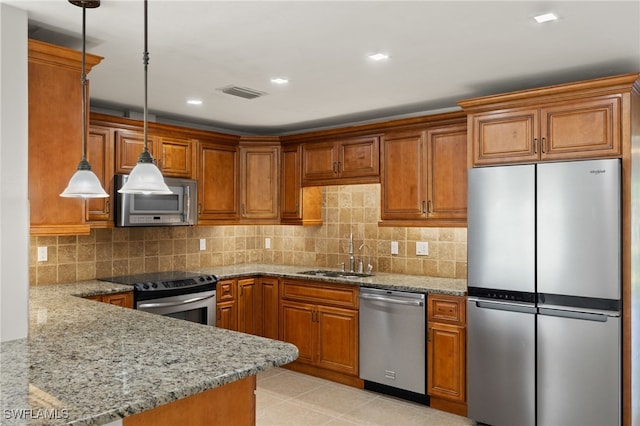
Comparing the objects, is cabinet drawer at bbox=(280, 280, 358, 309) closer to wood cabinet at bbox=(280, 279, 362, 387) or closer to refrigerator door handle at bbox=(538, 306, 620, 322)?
wood cabinet at bbox=(280, 279, 362, 387)

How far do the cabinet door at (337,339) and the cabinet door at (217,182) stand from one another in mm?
1445

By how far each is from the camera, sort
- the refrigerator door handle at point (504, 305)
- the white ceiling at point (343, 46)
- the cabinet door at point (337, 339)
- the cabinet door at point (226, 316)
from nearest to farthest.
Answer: the white ceiling at point (343, 46) → the refrigerator door handle at point (504, 305) → the cabinet door at point (337, 339) → the cabinet door at point (226, 316)

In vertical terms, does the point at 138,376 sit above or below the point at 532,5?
below

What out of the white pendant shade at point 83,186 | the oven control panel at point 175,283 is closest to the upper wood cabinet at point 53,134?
the white pendant shade at point 83,186

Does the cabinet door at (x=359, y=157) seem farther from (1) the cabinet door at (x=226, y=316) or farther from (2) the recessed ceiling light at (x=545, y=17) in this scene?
(2) the recessed ceiling light at (x=545, y=17)

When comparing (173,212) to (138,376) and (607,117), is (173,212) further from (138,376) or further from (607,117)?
(607,117)

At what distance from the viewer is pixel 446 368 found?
372 cm

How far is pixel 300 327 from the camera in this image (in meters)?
4.66

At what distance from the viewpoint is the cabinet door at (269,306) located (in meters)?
4.85

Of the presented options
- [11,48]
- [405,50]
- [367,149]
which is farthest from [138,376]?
[367,149]

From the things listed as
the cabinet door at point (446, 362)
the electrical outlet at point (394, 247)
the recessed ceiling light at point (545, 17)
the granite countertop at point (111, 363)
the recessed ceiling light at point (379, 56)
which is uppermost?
the recessed ceiling light at point (545, 17)

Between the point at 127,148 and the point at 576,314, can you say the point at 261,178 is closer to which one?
the point at 127,148

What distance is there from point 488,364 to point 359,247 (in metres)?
1.88

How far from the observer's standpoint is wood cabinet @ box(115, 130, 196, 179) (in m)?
4.25
